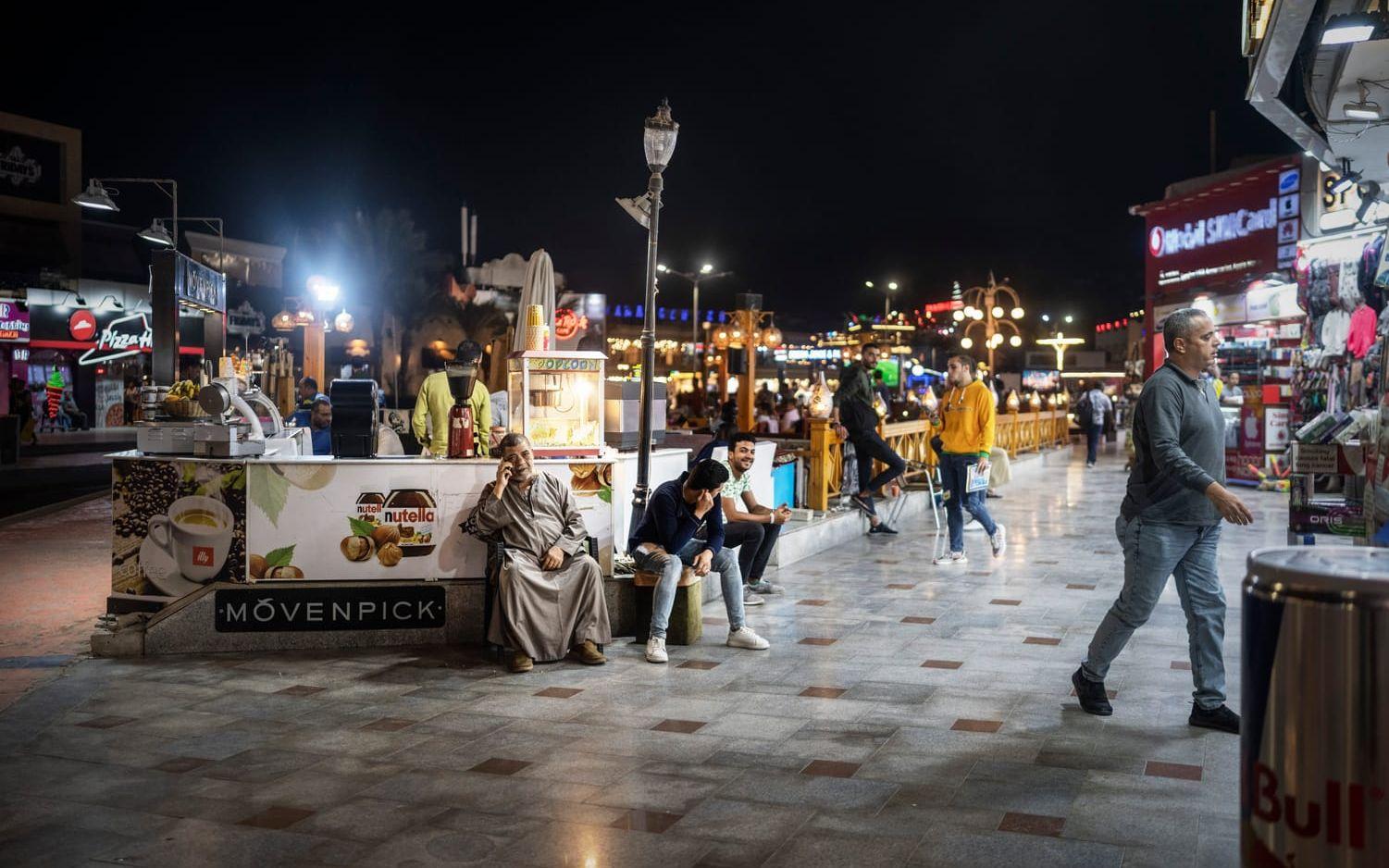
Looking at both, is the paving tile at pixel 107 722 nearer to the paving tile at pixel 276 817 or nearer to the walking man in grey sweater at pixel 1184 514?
the paving tile at pixel 276 817

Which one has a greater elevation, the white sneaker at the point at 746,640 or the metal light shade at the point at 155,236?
the metal light shade at the point at 155,236

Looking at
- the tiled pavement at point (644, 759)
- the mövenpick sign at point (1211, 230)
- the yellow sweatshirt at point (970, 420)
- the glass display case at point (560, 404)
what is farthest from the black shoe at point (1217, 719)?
the mövenpick sign at point (1211, 230)

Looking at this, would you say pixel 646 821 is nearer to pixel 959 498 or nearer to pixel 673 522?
pixel 673 522

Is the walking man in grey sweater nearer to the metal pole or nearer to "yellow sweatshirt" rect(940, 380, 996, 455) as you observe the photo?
the metal pole

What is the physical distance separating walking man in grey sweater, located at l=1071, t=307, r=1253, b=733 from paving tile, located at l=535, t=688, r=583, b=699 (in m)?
2.81

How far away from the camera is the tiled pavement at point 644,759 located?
4.09m

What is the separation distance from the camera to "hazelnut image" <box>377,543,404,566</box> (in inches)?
294

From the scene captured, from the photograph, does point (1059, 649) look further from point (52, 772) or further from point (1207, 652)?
point (52, 772)

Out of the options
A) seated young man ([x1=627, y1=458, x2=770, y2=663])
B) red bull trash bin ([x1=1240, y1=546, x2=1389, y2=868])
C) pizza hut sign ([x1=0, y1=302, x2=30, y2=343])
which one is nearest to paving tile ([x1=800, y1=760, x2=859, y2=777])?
seated young man ([x1=627, y1=458, x2=770, y2=663])

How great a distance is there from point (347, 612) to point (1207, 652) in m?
4.96

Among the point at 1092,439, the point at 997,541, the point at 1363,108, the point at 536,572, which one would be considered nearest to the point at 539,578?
the point at 536,572

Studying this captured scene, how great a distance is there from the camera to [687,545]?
24.3 ft

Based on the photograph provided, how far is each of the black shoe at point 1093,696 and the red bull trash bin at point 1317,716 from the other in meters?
3.20

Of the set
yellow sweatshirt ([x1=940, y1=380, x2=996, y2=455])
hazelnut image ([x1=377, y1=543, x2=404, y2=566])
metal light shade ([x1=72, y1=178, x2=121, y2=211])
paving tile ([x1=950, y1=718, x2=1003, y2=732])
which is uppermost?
metal light shade ([x1=72, y1=178, x2=121, y2=211])
